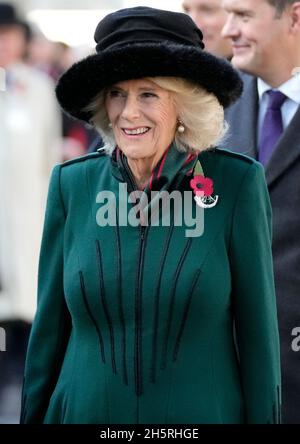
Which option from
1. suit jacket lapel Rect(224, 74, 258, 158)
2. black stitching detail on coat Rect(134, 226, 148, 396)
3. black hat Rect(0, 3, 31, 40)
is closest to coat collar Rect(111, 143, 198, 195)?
black stitching detail on coat Rect(134, 226, 148, 396)

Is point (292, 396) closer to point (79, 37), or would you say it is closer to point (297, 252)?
point (297, 252)

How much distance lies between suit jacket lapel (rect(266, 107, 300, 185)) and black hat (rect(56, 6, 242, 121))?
87cm

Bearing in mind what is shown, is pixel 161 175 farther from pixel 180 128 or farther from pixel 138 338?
pixel 138 338

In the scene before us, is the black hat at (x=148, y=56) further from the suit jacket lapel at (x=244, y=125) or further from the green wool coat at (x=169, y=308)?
the suit jacket lapel at (x=244, y=125)

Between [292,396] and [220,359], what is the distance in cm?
100

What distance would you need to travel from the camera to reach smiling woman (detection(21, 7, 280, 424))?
3.40 m

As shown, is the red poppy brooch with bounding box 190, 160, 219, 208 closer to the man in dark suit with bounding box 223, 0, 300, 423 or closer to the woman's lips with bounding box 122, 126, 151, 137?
the woman's lips with bounding box 122, 126, 151, 137

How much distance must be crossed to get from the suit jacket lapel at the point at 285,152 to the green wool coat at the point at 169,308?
861 mm

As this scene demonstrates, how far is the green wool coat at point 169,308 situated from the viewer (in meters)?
3.39

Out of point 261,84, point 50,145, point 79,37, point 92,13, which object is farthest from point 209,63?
point 92,13

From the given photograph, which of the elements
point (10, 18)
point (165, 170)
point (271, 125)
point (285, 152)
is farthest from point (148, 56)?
point (10, 18)

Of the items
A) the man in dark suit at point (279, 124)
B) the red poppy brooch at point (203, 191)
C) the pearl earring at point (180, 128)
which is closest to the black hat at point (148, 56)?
the pearl earring at point (180, 128)

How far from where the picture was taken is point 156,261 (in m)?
3.43

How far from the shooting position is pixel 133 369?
340cm
